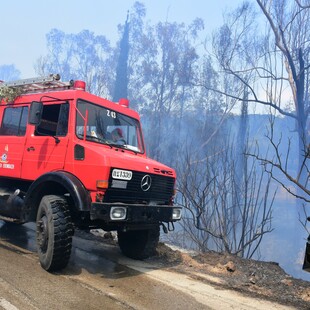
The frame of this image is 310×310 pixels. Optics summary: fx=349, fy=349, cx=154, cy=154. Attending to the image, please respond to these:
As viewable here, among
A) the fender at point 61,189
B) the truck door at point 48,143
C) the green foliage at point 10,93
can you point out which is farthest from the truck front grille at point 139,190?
the green foliage at point 10,93

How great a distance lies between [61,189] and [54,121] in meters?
1.10

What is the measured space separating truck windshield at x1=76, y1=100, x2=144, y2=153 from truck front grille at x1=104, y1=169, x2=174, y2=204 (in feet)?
2.75

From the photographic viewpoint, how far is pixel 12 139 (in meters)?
6.26

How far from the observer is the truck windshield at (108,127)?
5.40m

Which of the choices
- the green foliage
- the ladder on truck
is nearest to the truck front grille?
the ladder on truck

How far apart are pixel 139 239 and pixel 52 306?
2.64m

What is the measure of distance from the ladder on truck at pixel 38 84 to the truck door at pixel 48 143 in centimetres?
49

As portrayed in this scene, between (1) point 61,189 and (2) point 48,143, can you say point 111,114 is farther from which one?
(1) point 61,189

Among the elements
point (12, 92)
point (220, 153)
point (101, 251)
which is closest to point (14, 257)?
point (101, 251)

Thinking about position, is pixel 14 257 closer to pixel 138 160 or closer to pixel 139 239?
pixel 139 239

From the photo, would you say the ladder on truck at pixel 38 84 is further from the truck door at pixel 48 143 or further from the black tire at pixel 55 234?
the black tire at pixel 55 234

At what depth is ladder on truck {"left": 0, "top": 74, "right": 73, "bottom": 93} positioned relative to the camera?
5.94 meters

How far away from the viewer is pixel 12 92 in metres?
6.56

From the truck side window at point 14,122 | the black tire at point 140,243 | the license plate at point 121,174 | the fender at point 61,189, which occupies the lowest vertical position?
the black tire at point 140,243
